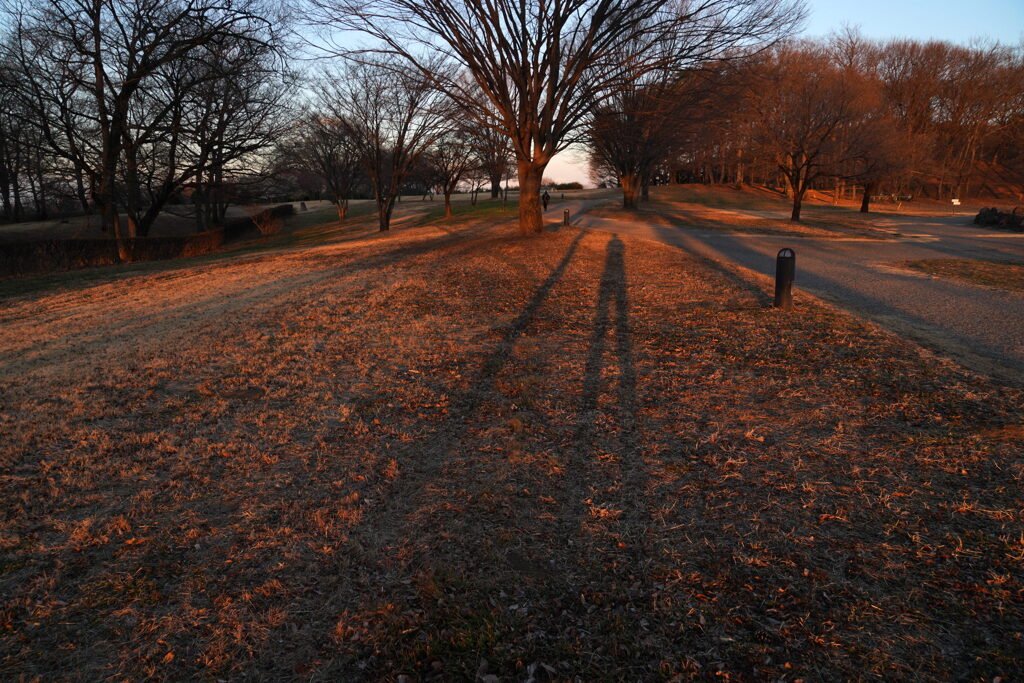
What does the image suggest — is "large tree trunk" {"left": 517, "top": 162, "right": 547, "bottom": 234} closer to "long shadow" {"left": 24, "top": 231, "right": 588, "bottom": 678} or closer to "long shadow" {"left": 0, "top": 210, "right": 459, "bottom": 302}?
"long shadow" {"left": 0, "top": 210, "right": 459, "bottom": 302}

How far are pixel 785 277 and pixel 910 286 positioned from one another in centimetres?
440

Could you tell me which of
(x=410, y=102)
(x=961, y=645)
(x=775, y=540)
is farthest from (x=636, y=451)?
(x=410, y=102)

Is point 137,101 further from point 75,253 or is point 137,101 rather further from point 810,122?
point 810,122

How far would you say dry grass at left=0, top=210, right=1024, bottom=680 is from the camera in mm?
2223

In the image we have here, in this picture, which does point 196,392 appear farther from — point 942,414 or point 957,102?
point 957,102

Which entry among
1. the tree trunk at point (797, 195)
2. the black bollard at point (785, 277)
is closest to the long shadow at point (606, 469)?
the black bollard at point (785, 277)

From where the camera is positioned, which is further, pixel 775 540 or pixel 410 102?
pixel 410 102

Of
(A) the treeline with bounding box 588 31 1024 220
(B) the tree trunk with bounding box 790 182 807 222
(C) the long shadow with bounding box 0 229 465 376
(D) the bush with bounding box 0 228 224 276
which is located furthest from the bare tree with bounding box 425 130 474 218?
(B) the tree trunk with bounding box 790 182 807 222

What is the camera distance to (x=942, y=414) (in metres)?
4.24

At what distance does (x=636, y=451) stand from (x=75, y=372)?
5.83 meters

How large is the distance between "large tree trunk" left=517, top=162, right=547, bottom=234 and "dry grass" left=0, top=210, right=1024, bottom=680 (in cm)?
996

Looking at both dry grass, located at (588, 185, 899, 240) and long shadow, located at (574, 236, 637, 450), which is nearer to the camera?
long shadow, located at (574, 236, 637, 450)

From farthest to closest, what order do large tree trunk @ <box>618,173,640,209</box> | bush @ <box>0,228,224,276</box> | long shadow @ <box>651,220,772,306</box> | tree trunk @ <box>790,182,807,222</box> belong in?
1. large tree trunk @ <box>618,173,640,209</box>
2. tree trunk @ <box>790,182,807,222</box>
3. bush @ <box>0,228,224,276</box>
4. long shadow @ <box>651,220,772,306</box>

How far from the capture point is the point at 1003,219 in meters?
26.8
